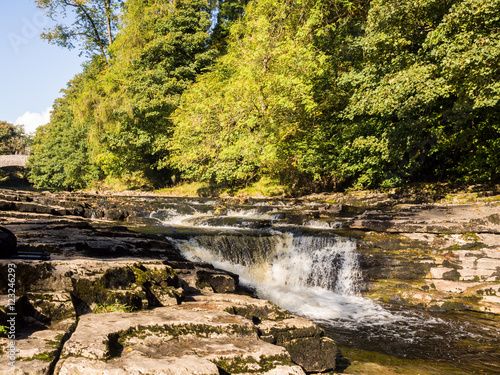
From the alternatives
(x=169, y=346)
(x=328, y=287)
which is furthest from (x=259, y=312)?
(x=328, y=287)

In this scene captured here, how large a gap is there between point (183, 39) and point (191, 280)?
26.2m

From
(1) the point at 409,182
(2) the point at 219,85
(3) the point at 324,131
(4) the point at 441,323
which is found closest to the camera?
(4) the point at 441,323

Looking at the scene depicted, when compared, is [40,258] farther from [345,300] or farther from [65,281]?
[345,300]

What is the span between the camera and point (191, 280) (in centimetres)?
642

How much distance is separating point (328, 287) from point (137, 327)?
7.10m

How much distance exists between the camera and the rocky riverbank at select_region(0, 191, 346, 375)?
3111 millimetres

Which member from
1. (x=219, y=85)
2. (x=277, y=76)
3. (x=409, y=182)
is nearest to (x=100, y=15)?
(x=219, y=85)

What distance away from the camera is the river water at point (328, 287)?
241 inches

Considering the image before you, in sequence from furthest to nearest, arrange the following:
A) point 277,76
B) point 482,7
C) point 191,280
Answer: point 277,76
point 482,7
point 191,280

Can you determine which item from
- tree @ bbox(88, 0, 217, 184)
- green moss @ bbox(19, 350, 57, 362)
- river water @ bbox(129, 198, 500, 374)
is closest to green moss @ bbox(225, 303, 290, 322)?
river water @ bbox(129, 198, 500, 374)

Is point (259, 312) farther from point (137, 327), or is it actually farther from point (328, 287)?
point (328, 287)

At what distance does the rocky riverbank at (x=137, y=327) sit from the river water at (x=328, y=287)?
1.64 meters

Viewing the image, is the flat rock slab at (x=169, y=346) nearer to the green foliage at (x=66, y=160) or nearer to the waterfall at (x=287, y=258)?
the waterfall at (x=287, y=258)

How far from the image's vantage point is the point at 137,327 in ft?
12.4
